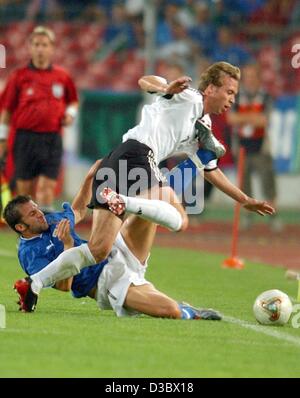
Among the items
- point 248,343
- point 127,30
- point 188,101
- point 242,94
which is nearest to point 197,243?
point 242,94

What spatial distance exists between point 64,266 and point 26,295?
38 cm

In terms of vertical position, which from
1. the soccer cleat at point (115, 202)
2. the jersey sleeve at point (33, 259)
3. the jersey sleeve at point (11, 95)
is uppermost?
the jersey sleeve at point (11, 95)

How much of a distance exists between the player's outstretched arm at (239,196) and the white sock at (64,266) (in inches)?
56.7

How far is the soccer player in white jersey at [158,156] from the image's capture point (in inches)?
327

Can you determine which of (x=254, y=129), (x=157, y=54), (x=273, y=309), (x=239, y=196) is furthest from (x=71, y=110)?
(x=157, y=54)

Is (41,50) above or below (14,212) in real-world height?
above

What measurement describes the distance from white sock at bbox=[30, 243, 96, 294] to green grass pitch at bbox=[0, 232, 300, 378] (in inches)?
10.4

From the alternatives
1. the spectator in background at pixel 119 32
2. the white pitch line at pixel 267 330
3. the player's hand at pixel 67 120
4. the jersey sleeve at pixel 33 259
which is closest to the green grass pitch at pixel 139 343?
the white pitch line at pixel 267 330

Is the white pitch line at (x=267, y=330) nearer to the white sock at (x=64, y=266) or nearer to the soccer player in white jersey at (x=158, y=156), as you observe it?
the soccer player in white jersey at (x=158, y=156)

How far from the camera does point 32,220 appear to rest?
8.52 m

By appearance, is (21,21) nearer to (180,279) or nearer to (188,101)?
(180,279)

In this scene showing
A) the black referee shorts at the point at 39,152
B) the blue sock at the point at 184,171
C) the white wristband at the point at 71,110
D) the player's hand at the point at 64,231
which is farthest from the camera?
the black referee shorts at the point at 39,152

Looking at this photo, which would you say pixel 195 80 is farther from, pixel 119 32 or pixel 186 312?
pixel 186 312

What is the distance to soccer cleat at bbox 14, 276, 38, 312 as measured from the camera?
8.30 meters
